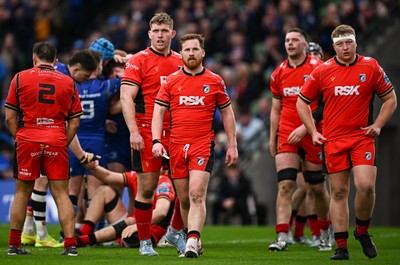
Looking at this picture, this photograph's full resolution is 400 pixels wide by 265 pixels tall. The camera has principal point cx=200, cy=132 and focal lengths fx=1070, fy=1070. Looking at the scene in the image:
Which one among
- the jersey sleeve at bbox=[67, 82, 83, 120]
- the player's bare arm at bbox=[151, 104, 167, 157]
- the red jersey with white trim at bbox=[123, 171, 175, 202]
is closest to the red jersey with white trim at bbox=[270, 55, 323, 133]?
the red jersey with white trim at bbox=[123, 171, 175, 202]

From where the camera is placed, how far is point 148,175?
1213 centimetres

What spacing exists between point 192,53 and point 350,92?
177 cm

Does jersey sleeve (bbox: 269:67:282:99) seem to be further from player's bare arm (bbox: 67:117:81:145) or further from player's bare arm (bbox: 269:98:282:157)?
player's bare arm (bbox: 67:117:81:145)

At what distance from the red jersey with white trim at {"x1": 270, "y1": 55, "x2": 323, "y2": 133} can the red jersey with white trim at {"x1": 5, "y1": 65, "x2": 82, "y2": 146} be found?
3.23m

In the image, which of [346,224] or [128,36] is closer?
[346,224]

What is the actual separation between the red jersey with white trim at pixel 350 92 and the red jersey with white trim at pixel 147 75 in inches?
74.3

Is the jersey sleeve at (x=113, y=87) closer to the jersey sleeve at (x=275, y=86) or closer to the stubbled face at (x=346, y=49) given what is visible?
the jersey sleeve at (x=275, y=86)

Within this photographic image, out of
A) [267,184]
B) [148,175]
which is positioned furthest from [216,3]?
[148,175]

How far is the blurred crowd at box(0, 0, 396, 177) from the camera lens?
23.3 meters

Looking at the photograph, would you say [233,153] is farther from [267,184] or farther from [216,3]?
[216,3]

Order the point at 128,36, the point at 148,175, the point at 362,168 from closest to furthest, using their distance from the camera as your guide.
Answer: the point at 362,168 < the point at 148,175 < the point at 128,36

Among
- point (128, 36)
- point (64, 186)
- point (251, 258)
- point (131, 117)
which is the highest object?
point (128, 36)

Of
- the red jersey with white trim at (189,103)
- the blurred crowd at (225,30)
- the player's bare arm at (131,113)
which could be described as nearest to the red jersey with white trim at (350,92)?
the red jersey with white trim at (189,103)

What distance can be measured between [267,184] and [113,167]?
892 centimetres
